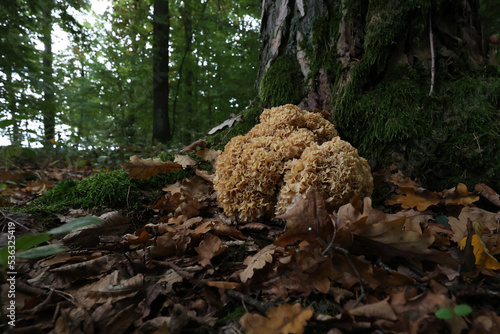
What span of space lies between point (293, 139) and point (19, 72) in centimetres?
685

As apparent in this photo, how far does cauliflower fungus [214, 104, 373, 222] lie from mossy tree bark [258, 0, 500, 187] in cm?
56

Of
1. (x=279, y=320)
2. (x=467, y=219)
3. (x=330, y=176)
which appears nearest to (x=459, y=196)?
(x=467, y=219)

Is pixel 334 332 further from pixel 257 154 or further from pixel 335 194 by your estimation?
pixel 257 154

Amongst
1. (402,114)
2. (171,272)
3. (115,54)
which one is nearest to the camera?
(171,272)

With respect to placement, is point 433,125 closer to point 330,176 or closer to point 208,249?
point 330,176

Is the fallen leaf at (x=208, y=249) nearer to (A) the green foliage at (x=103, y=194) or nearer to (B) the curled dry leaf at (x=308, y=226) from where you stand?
(B) the curled dry leaf at (x=308, y=226)

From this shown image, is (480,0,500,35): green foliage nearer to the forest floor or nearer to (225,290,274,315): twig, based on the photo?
the forest floor

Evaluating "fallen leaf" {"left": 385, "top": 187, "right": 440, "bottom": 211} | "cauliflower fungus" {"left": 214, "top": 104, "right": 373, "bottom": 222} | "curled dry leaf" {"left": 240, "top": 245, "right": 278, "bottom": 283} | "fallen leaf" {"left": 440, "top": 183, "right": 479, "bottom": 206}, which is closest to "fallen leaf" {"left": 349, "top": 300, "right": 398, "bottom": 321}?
"curled dry leaf" {"left": 240, "top": 245, "right": 278, "bottom": 283}

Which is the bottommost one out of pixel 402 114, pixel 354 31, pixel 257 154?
pixel 257 154

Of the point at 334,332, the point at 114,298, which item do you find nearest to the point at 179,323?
the point at 114,298

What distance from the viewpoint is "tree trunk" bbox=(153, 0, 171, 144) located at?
10336mm

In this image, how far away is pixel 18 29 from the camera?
245 inches

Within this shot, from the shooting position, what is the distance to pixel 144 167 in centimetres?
326

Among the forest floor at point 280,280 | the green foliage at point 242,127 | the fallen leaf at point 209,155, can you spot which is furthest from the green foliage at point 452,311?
the green foliage at point 242,127
